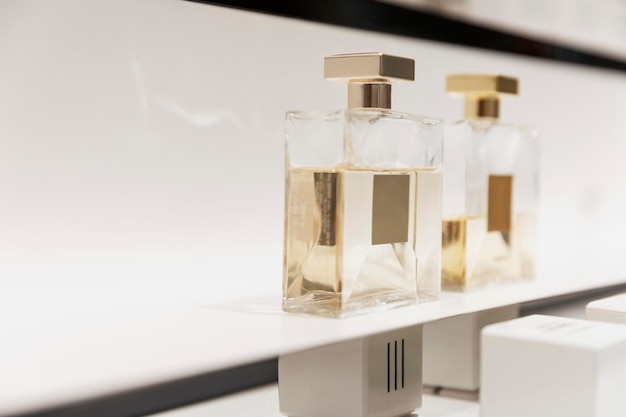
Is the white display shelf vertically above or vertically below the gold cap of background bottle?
below

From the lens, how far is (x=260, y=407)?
19.0 inches

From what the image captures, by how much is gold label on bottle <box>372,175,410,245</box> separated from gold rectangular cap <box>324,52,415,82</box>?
61mm

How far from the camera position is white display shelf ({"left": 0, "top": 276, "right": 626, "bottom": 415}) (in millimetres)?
341

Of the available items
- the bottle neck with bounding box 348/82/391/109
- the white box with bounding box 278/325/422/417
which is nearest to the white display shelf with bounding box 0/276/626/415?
the white box with bounding box 278/325/422/417

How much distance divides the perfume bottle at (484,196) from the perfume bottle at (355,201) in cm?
8

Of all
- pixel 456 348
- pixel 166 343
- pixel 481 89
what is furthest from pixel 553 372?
pixel 481 89

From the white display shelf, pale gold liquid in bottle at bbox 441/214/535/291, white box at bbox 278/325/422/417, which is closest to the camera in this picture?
the white display shelf

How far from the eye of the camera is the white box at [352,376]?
46 cm

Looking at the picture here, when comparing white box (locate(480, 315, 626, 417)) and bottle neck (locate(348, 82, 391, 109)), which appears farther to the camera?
bottle neck (locate(348, 82, 391, 109))

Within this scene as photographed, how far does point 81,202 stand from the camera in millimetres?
528

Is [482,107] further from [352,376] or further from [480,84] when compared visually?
[352,376]

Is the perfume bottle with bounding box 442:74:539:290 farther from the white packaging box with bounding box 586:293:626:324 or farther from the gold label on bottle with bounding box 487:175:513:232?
the white packaging box with bounding box 586:293:626:324

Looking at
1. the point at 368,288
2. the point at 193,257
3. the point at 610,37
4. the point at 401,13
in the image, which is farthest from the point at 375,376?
the point at 610,37

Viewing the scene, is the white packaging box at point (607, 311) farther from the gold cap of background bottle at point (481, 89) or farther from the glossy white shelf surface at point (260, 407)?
the gold cap of background bottle at point (481, 89)
